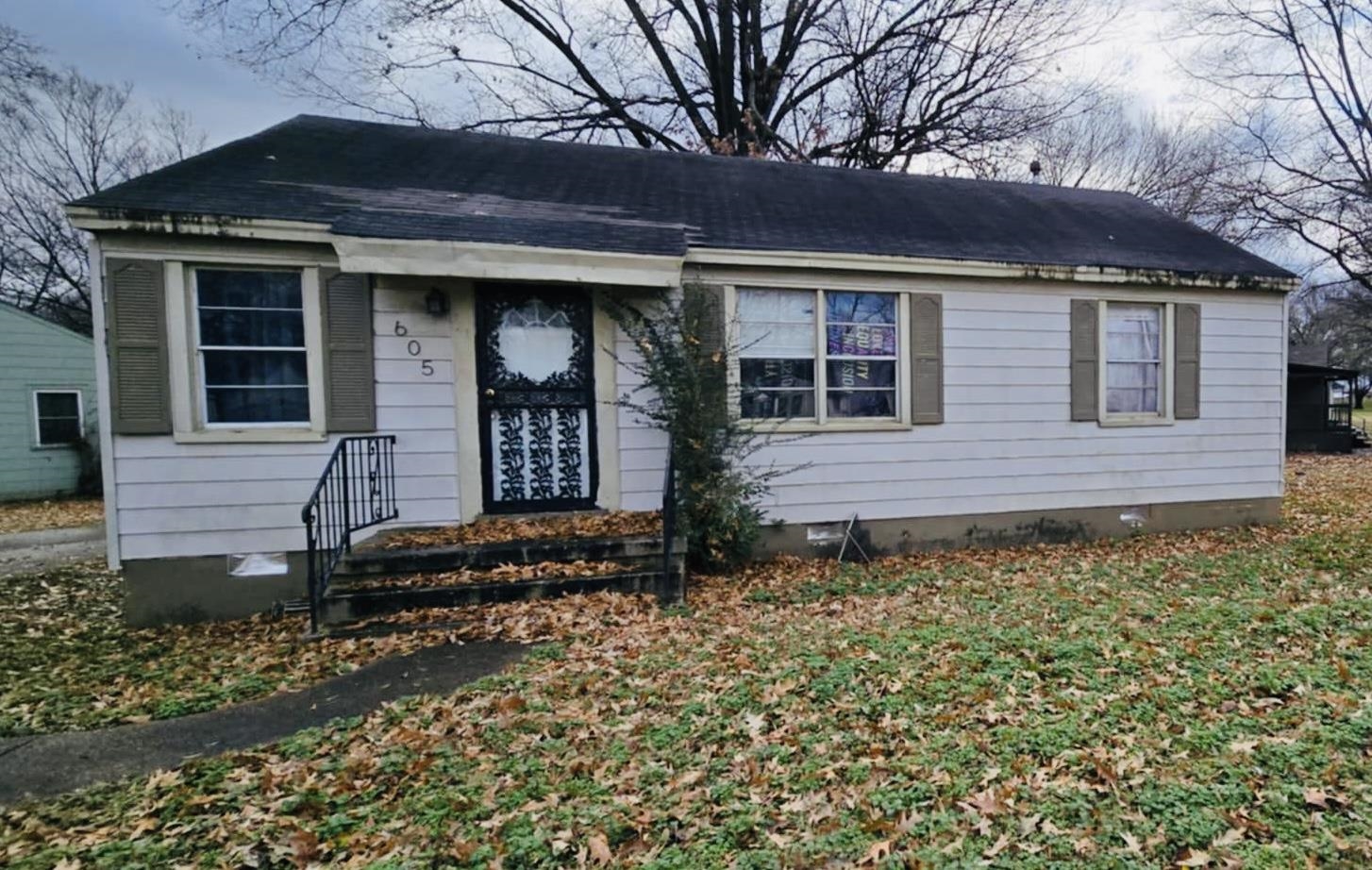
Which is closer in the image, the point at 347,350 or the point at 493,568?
the point at 493,568

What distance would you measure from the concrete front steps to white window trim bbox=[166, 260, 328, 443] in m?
1.35

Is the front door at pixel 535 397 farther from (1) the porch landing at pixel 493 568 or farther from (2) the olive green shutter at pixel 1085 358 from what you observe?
(2) the olive green shutter at pixel 1085 358

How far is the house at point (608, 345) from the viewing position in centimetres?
551

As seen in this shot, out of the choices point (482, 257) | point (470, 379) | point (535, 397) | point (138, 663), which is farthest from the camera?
point (535, 397)

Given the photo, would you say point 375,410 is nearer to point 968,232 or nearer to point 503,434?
point 503,434

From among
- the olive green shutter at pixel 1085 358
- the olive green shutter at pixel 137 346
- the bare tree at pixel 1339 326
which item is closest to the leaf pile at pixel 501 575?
the olive green shutter at pixel 137 346

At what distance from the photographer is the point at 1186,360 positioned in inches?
311

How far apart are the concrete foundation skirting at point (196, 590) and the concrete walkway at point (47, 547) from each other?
4.22 meters

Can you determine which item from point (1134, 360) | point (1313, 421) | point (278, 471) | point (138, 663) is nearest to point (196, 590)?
point (138, 663)

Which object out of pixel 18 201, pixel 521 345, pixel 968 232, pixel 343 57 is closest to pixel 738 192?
pixel 968 232

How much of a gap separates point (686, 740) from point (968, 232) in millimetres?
7003

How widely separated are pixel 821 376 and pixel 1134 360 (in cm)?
416

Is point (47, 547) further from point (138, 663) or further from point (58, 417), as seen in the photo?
point (138, 663)

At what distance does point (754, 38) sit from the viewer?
16.5 meters
